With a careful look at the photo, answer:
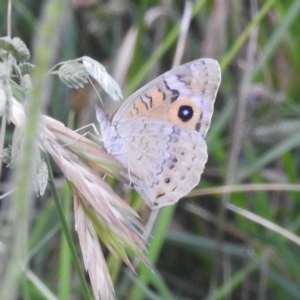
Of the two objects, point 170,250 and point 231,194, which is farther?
point 170,250

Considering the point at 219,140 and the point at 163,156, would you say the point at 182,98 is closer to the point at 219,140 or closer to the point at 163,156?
the point at 163,156

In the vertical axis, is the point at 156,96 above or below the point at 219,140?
above

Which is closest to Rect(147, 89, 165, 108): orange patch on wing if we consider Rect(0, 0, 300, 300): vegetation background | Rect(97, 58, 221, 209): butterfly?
Rect(97, 58, 221, 209): butterfly

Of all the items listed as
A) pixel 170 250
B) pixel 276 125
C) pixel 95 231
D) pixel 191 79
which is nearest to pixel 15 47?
pixel 95 231

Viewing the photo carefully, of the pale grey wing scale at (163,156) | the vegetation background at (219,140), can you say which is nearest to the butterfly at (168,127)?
the pale grey wing scale at (163,156)

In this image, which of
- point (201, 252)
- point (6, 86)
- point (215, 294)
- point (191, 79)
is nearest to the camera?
point (6, 86)

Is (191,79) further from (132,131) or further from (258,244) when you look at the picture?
(258,244)

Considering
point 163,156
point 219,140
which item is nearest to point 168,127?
point 163,156

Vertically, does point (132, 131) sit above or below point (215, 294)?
above
